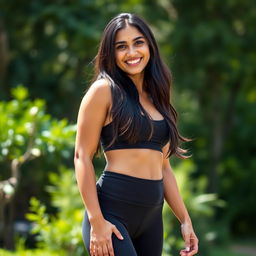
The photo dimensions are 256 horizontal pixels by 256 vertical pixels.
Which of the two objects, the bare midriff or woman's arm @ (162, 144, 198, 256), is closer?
the bare midriff

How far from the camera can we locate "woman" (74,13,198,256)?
9.02ft

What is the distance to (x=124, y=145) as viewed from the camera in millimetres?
2855

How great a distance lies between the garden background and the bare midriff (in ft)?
2.11

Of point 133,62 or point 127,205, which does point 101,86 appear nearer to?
point 133,62

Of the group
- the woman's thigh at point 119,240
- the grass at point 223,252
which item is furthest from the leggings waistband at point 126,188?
the grass at point 223,252

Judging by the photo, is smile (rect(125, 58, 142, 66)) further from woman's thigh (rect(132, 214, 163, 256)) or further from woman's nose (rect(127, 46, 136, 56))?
woman's thigh (rect(132, 214, 163, 256))

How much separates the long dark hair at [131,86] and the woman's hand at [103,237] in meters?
0.36

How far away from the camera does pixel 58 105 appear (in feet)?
38.3

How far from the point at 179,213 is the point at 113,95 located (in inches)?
28.2

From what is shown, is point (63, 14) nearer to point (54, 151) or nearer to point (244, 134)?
point (54, 151)

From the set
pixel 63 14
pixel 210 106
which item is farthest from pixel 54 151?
pixel 210 106

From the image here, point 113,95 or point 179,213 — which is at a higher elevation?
point 113,95

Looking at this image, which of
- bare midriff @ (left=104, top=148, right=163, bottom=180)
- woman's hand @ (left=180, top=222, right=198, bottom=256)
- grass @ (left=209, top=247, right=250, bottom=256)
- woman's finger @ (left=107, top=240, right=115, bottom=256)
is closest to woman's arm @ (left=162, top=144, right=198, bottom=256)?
woman's hand @ (left=180, top=222, right=198, bottom=256)

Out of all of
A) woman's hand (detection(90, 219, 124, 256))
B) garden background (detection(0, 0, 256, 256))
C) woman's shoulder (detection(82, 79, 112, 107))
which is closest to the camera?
woman's hand (detection(90, 219, 124, 256))
